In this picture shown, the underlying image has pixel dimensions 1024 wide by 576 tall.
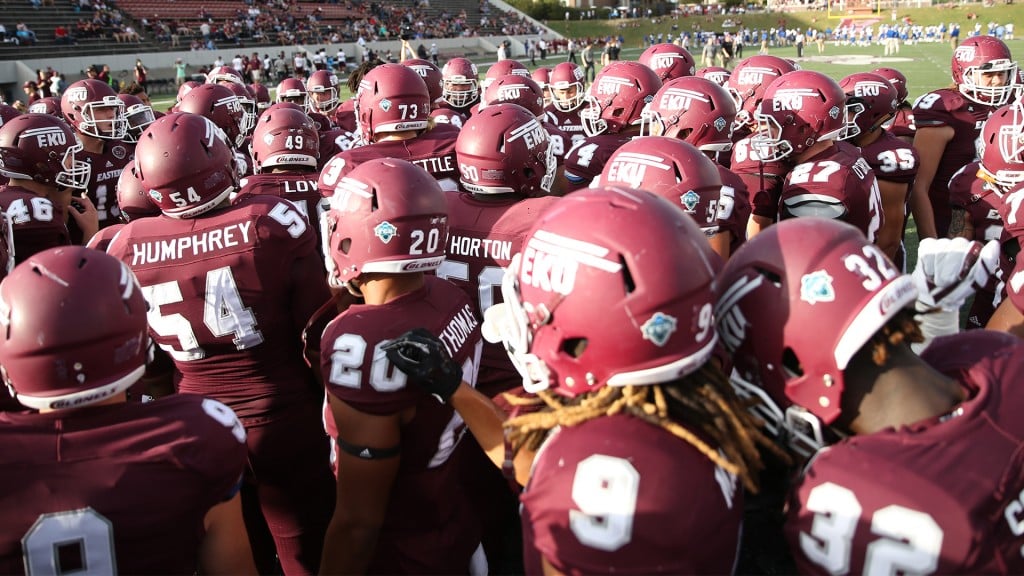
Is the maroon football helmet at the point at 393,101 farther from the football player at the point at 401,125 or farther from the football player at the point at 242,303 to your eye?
the football player at the point at 242,303

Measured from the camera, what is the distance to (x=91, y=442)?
2014 mm

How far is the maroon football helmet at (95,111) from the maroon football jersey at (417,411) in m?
5.45

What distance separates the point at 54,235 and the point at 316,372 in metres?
2.50

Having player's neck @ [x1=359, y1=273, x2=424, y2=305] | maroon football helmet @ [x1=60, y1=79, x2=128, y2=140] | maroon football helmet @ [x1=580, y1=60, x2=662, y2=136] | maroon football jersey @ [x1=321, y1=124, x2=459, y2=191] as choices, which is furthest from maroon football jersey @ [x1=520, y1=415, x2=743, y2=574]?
maroon football helmet @ [x1=60, y1=79, x2=128, y2=140]

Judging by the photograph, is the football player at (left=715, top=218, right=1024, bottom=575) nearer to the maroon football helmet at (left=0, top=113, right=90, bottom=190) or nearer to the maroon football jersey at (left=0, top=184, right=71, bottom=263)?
the maroon football jersey at (left=0, top=184, right=71, bottom=263)

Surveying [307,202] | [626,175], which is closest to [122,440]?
[626,175]

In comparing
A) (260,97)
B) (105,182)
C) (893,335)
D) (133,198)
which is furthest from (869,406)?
(260,97)

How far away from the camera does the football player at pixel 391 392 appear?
2.49 m

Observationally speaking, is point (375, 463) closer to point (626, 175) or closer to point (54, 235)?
point (626, 175)

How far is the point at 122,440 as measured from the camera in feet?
6.70

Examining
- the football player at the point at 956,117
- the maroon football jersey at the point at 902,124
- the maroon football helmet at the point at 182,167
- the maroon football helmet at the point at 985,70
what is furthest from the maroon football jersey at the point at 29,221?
the maroon football helmet at the point at 985,70

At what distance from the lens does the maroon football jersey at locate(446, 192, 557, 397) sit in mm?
3455

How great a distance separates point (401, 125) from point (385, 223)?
9.66ft

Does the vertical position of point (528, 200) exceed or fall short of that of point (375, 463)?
it exceeds it
